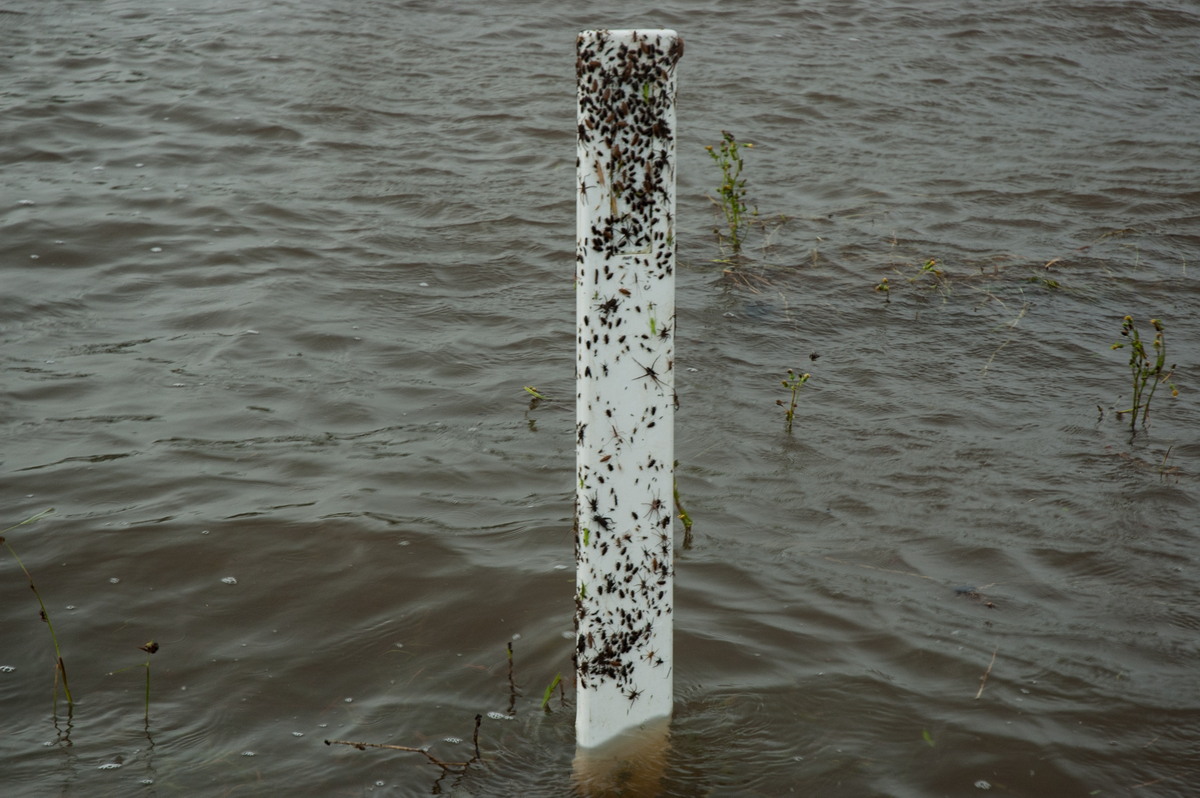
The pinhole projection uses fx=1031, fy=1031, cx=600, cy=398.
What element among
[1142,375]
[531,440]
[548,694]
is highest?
[1142,375]

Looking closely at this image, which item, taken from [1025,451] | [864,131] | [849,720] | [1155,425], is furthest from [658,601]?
[864,131]

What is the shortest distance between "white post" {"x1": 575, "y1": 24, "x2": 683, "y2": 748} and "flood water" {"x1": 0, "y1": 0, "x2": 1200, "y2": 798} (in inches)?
19.6

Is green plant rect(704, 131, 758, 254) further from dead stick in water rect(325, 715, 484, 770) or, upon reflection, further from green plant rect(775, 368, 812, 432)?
dead stick in water rect(325, 715, 484, 770)

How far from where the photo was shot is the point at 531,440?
461cm

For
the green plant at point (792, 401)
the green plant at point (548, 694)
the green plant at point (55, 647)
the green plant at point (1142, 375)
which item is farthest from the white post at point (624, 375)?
the green plant at point (1142, 375)

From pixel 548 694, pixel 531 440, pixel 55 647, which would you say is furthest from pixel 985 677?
pixel 55 647

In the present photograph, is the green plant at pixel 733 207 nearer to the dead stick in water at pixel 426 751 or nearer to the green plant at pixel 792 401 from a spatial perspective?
the green plant at pixel 792 401

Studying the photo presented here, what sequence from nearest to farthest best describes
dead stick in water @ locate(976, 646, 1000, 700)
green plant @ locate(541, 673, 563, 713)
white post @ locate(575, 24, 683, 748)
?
white post @ locate(575, 24, 683, 748)
green plant @ locate(541, 673, 563, 713)
dead stick in water @ locate(976, 646, 1000, 700)

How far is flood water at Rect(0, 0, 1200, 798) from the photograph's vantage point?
2.97m

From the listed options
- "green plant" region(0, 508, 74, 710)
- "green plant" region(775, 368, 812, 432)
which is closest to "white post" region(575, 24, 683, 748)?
"green plant" region(0, 508, 74, 710)

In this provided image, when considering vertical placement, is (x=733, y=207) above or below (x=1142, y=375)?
above

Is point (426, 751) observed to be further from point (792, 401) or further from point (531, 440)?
point (792, 401)

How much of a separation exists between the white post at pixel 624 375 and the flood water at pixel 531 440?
0.50 m

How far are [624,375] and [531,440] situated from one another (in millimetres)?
2433
